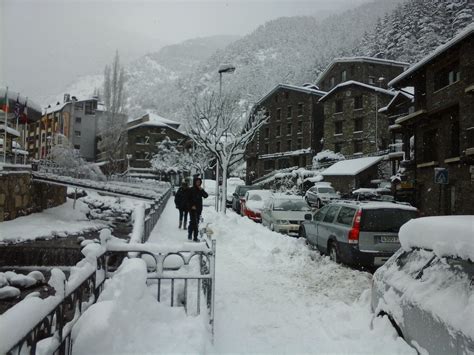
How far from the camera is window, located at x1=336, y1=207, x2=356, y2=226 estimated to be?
8.83 metres

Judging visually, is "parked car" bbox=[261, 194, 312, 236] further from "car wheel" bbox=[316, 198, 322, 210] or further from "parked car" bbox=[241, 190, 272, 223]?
"car wheel" bbox=[316, 198, 322, 210]

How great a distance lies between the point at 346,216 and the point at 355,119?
39.6 m

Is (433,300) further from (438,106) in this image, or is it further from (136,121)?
(136,121)

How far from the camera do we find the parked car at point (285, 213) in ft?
49.3

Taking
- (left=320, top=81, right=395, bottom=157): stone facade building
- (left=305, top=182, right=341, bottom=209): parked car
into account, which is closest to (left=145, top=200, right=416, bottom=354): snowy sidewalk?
(left=305, top=182, right=341, bottom=209): parked car

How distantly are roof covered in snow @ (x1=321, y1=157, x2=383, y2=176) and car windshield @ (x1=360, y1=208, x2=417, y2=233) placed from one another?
3009cm

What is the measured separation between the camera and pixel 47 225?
88.1ft

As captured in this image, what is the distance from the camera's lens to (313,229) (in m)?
10.9

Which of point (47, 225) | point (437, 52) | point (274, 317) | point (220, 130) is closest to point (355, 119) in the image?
point (437, 52)

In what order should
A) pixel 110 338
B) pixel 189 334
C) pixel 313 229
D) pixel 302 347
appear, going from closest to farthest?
pixel 110 338 → pixel 189 334 → pixel 302 347 → pixel 313 229

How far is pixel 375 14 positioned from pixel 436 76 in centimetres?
959

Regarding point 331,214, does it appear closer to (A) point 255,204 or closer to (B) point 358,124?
(A) point 255,204

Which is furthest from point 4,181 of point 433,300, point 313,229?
point 433,300

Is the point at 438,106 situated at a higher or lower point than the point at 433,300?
higher
